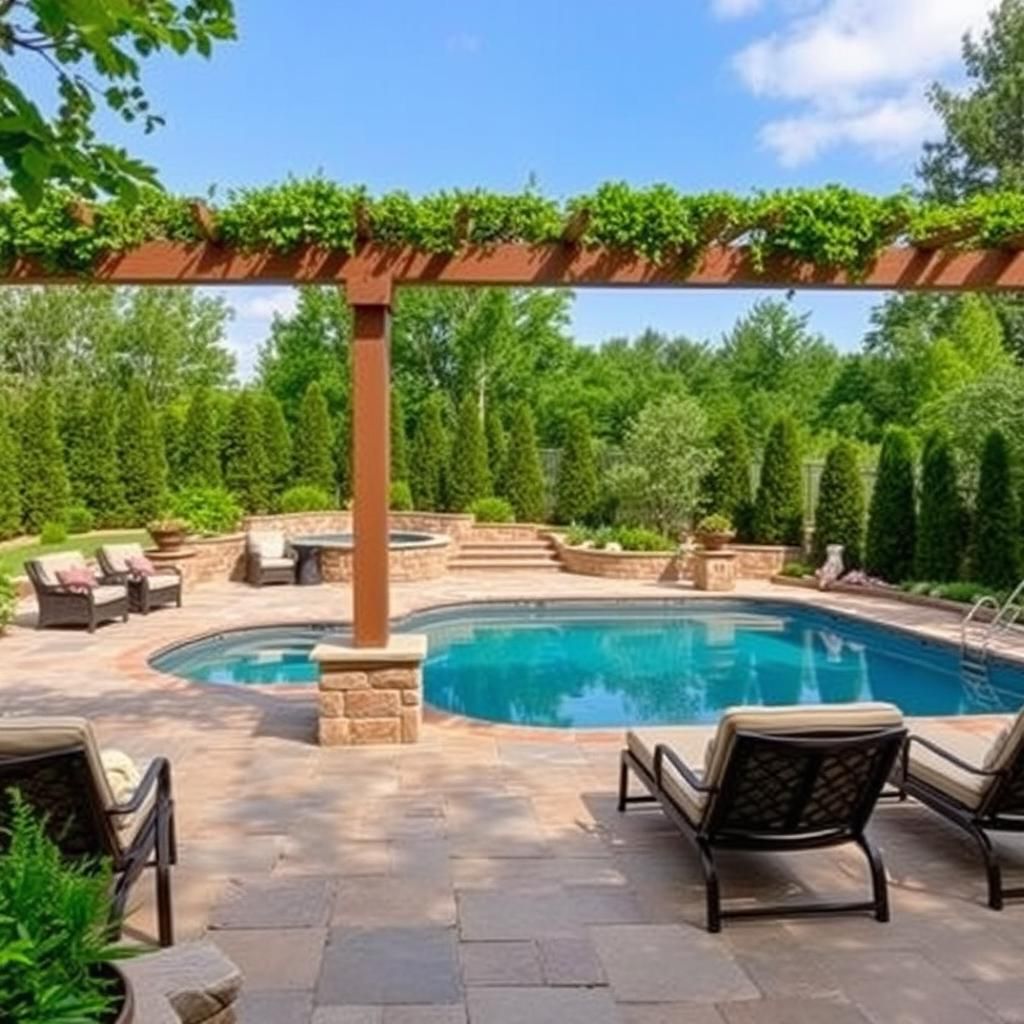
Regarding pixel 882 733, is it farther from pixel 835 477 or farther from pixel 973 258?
pixel 835 477

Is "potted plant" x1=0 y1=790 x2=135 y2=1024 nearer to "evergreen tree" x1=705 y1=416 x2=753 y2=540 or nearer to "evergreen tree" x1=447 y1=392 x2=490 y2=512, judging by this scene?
"evergreen tree" x1=705 y1=416 x2=753 y2=540

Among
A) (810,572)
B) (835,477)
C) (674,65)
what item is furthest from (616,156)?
(810,572)

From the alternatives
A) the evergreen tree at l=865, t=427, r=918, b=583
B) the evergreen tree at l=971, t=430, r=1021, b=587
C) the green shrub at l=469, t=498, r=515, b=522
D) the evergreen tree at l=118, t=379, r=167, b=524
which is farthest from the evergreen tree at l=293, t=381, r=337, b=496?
the evergreen tree at l=971, t=430, r=1021, b=587

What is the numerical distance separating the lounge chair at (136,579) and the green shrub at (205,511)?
3150 mm

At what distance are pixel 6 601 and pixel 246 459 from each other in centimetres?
935

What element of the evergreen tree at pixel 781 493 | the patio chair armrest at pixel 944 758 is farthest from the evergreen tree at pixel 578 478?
the patio chair armrest at pixel 944 758

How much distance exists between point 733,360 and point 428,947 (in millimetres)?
34000

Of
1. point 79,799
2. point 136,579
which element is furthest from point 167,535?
point 79,799

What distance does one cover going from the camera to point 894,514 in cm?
1509

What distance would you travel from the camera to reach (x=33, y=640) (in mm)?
10281

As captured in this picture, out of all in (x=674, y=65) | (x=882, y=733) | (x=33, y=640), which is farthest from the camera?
(x=674, y=65)

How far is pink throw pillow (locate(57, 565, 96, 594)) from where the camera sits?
35.1 ft

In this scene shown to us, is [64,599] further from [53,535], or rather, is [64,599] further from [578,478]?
[578,478]

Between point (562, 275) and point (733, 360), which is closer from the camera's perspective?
point (562, 275)
